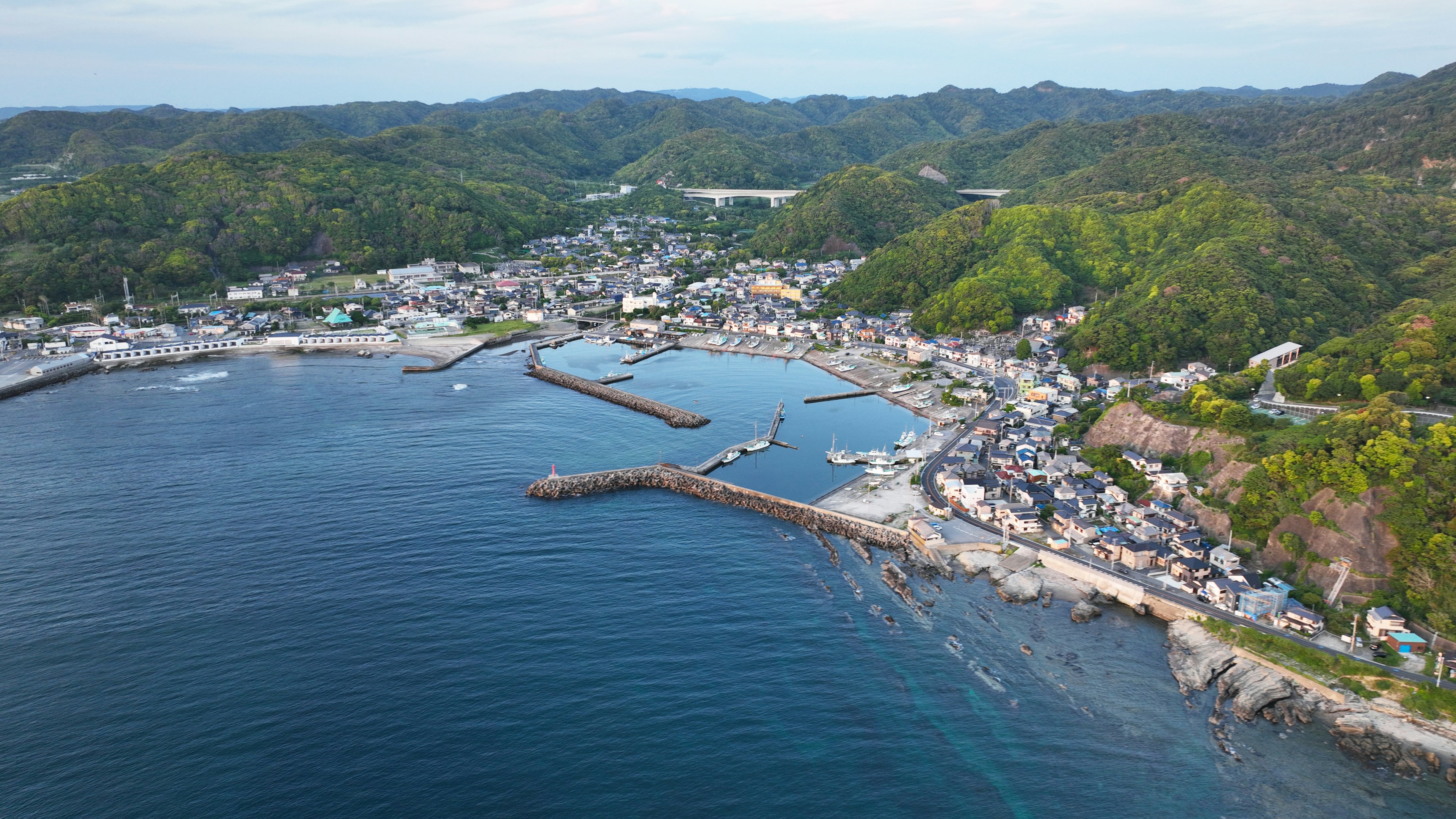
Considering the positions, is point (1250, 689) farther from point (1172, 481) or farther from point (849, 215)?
point (849, 215)

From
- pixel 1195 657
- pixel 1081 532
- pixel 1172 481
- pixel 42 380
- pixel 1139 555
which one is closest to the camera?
pixel 1195 657

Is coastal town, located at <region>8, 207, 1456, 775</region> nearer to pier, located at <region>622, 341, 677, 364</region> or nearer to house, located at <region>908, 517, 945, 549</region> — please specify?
house, located at <region>908, 517, 945, 549</region>

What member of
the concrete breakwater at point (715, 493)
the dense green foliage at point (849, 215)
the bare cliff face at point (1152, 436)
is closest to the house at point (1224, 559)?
the bare cliff face at point (1152, 436)

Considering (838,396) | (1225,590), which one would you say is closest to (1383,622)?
(1225,590)

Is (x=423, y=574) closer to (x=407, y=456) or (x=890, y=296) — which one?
(x=407, y=456)

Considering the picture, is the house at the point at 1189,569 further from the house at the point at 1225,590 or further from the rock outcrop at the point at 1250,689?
→ the rock outcrop at the point at 1250,689

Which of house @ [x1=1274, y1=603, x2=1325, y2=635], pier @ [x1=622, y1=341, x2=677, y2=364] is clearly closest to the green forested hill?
pier @ [x1=622, y1=341, x2=677, y2=364]

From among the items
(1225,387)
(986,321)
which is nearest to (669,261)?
(986,321)
